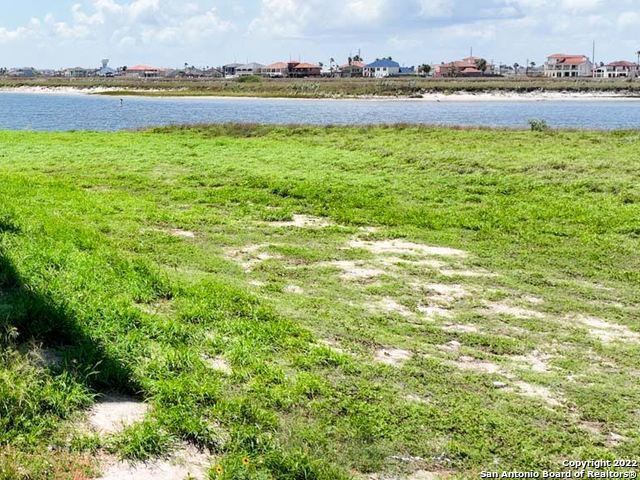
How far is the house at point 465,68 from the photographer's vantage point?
158 m

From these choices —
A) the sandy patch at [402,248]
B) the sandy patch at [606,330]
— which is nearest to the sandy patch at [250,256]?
the sandy patch at [402,248]

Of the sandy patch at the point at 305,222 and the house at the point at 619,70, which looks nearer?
the sandy patch at the point at 305,222

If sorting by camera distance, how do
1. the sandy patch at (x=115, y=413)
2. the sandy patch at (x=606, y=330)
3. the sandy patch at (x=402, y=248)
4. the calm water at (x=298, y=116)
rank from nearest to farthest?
the sandy patch at (x=115, y=413)
the sandy patch at (x=606, y=330)
the sandy patch at (x=402, y=248)
the calm water at (x=298, y=116)

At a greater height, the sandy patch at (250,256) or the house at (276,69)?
the house at (276,69)

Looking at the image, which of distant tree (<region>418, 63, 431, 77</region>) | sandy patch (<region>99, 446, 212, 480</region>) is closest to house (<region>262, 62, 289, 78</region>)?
distant tree (<region>418, 63, 431, 77</region>)

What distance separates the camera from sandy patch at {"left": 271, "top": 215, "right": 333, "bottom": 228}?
1118cm

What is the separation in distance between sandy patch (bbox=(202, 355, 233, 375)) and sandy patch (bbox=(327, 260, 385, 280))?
9.91 ft

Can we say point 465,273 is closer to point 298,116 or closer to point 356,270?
point 356,270

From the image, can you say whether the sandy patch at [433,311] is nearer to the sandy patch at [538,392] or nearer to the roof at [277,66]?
the sandy patch at [538,392]

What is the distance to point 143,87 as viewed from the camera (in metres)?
129

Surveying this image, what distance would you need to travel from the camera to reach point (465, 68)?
546 feet

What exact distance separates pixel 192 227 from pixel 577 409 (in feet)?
23.5

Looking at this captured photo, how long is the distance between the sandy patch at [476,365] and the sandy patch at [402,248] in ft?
12.1

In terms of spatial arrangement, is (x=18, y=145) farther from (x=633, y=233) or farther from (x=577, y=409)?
(x=577, y=409)
